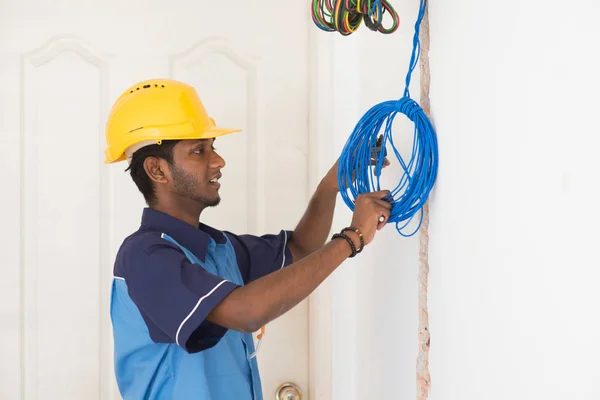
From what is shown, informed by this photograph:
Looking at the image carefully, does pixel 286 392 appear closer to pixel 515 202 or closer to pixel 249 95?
pixel 249 95

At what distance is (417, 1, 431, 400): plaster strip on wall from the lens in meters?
1.18

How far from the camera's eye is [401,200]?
1.20 metres

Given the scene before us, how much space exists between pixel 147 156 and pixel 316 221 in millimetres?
434

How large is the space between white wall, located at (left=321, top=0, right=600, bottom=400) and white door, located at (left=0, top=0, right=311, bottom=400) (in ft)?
1.98

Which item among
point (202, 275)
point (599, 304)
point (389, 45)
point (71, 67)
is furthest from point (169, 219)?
point (599, 304)

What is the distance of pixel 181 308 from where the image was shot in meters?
1.10

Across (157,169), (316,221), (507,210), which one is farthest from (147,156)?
(507,210)

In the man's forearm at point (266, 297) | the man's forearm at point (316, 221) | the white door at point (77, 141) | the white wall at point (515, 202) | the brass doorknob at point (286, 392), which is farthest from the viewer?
the brass doorknob at point (286, 392)

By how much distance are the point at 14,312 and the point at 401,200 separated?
1.16 meters

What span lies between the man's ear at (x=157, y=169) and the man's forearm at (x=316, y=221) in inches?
14.4

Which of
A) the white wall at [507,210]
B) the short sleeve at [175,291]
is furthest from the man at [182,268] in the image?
the white wall at [507,210]

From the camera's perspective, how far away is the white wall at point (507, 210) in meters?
0.67

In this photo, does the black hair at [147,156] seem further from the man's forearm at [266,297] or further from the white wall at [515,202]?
the white wall at [515,202]

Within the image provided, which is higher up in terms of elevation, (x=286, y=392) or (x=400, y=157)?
(x=400, y=157)
